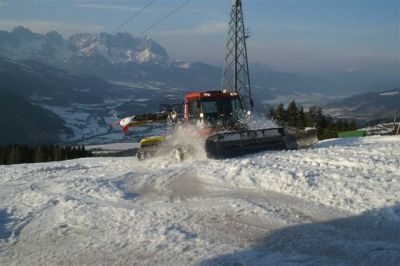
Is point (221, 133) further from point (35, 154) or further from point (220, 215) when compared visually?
point (35, 154)

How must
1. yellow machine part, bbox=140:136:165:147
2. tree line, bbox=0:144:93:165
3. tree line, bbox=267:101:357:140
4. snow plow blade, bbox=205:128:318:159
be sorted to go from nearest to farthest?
snow plow blade, bbox=205:128:318:159, yellow machine part, bbox=140:136:165:147, tree line, bbox=267:101:357:140, tree line, bbox=0:144:93:165

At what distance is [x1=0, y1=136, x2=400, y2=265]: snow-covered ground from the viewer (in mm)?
7641

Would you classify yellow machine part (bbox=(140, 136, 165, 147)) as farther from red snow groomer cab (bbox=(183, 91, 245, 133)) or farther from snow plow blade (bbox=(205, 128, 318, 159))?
snow plow blade (bbox=(205, 128, 318, 159))

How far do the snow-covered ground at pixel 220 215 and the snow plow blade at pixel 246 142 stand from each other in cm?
261

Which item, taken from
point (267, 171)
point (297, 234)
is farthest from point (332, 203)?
point (267, 171)

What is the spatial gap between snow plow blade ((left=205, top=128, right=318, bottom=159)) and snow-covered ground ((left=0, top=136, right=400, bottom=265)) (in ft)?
8.57

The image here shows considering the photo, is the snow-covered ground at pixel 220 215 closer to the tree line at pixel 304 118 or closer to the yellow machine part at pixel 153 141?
the yellow machine part at pixel 153 141

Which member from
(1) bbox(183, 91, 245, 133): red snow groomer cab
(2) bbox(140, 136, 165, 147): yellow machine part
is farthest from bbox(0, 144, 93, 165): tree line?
(1) bbox(183, 91, 245, 133): red snow groomer cab

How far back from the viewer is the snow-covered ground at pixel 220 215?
25.1ft

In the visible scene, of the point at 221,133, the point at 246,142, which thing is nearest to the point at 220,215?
the point at 221,133

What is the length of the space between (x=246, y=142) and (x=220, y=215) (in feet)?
26.8

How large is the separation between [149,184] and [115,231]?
14.1ft

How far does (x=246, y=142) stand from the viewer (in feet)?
57.6

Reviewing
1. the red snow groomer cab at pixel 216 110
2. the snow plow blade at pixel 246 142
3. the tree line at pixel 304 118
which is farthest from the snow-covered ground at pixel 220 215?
the tree line at pixel 304 118
